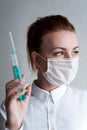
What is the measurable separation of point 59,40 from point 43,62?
11 centimetres

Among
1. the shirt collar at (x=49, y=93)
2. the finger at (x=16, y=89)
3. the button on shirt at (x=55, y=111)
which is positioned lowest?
the button on shirt at (x=55, y=111)

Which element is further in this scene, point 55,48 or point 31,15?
point 31,15

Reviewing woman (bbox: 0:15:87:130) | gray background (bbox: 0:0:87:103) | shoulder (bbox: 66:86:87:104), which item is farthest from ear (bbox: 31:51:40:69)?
gray background (bbox: 0:0:87:103)

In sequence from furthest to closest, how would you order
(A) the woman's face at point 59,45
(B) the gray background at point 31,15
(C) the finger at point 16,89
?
1. (B) the gray background at point 31,15
2. (A) the woman's face at point 59,45
3. (C) the finger at point 16,89

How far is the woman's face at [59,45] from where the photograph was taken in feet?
3.31

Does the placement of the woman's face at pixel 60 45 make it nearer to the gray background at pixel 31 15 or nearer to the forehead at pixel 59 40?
the forehead at pixel 59 40

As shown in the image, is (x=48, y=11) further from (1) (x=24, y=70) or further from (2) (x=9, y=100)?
(2) (x=9, y=100)

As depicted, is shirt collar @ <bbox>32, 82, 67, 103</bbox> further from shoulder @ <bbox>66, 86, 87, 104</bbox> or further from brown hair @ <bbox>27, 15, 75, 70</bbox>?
brown hair @ <bbox>27, 15, 75, 70</bbox>

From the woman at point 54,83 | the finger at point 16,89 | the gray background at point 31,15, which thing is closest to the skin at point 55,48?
the woman at point 54,83

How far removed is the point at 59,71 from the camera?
1.06 meters

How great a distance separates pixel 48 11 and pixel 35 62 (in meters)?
0.42

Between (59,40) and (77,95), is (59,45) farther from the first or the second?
(77,95)

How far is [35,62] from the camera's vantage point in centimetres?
109

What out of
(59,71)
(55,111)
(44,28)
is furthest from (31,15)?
(55,111)
